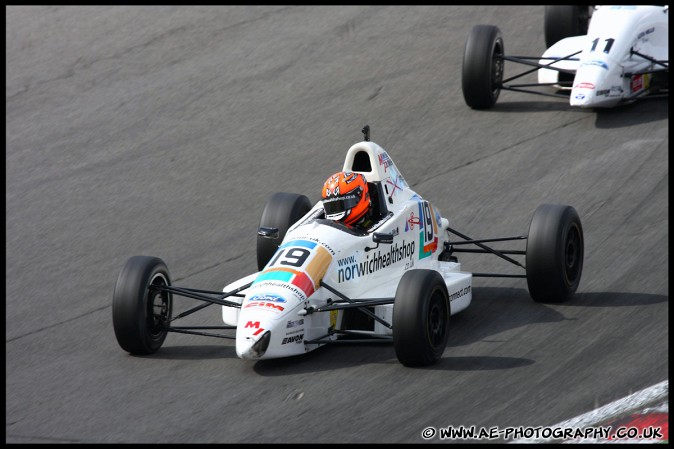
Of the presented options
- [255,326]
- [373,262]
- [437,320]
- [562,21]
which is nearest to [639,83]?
[562,21]

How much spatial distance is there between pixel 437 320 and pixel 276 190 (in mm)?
5501

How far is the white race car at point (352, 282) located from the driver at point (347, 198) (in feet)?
0.53

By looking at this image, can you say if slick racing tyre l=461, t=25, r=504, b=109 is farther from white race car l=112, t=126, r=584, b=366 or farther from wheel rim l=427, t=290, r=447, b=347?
wheel rim l=427, t=290, r=447, b=347

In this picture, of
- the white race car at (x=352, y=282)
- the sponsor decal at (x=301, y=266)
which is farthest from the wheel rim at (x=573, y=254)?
the sponsor decal at (x=301, y=266)

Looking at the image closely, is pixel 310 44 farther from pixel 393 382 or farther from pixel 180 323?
pixel 393 382

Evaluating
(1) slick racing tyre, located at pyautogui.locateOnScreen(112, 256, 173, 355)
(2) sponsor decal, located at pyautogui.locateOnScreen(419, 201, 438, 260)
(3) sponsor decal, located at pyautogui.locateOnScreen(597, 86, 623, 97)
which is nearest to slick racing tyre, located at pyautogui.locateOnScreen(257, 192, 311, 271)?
(2) sponsor decal, located at pyautogui.locateOnScreen(419, 201, 438, 260)

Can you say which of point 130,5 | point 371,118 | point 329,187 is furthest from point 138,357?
point 130,5

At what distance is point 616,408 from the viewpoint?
344 inches

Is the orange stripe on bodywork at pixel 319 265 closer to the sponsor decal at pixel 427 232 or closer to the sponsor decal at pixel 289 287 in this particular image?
the sponsor decal at pixel 289 287

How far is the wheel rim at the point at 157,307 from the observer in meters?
10.5

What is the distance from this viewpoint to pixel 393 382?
9.40 meters

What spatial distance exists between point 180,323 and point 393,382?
3.10 m

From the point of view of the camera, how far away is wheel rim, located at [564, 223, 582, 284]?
11258 millimetres

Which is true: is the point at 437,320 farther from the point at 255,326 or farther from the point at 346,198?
the point at 346,198
